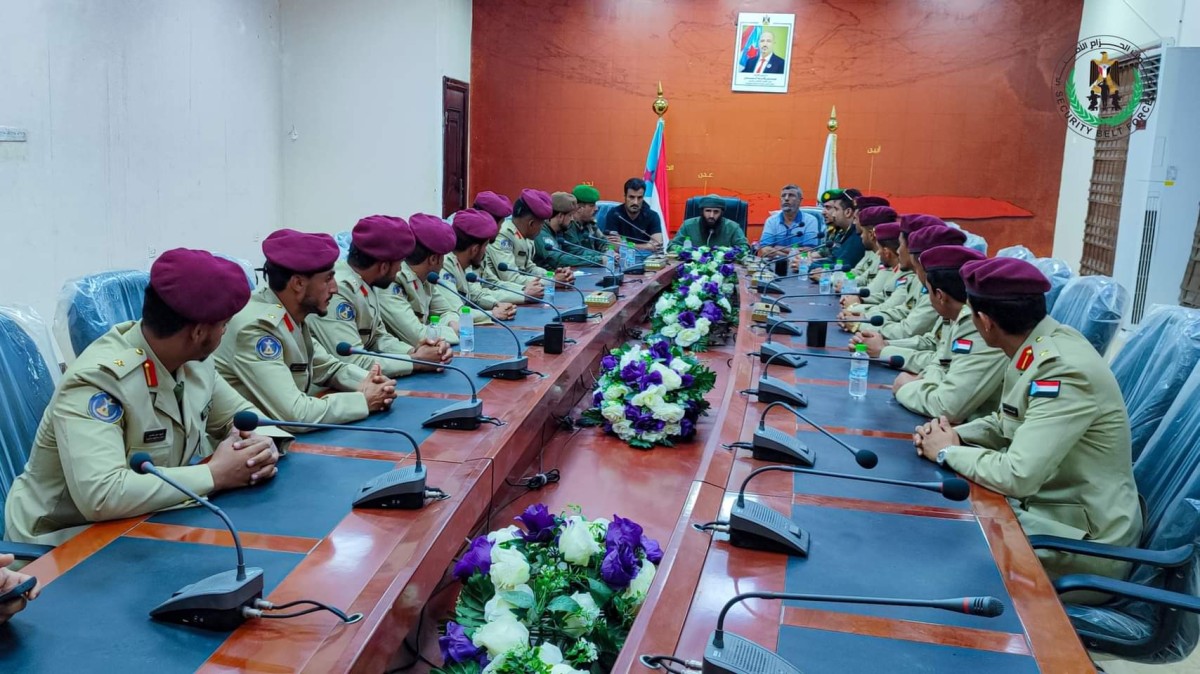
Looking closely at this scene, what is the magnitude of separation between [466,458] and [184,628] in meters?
0.86

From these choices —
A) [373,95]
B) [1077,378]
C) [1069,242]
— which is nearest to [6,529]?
[1077,378]

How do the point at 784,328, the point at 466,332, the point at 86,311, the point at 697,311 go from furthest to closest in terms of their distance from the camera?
1. the point at 697,311
2. the point at 784,328
3. the point at 466,332
4. the point at 86,311

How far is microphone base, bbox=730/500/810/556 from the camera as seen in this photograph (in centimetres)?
157

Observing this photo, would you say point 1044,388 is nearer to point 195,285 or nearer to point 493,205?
point 195,285

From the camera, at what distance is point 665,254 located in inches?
274

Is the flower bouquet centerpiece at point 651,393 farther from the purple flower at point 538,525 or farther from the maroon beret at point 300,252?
the purple flower at point 538,525

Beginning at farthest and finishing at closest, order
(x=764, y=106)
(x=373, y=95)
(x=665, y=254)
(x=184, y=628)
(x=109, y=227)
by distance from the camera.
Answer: (x=764, y=106), (x=373, y=95), (x=665, y=254), (x=109, y=227), (x=184, y=628)

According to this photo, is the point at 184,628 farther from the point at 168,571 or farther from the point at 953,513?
the point at 953,513

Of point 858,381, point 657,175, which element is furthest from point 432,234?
point 657,175

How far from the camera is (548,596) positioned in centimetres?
137

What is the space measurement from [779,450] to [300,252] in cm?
132

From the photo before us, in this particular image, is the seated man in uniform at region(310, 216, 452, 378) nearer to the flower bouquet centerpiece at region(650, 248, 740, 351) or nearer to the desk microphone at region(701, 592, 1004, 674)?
the flower bouquet centerpiece at region(650, 248, 740, 351)

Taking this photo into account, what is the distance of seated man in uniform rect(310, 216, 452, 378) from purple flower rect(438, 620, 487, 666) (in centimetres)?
156
